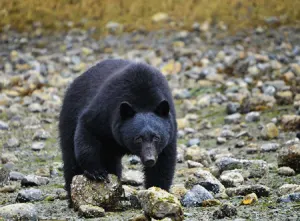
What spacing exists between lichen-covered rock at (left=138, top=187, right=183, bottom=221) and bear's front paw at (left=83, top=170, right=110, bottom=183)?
3.05 ft

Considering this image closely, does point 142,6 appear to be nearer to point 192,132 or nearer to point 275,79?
point 275,79

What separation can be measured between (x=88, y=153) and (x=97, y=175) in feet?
0.77

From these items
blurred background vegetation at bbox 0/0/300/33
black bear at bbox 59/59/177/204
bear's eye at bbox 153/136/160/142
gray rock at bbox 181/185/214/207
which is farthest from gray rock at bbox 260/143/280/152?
blurred background vegetation at bbox 0/0/300/33

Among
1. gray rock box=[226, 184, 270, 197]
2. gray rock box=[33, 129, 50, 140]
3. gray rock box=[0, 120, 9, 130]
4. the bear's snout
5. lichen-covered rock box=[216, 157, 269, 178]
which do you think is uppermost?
the bear's snout

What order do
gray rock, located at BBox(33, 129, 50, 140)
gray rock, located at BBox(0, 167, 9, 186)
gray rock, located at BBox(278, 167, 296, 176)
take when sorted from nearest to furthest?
gray rock, located at BBox(278, 167, 296, 176)
gray rock, located at BBox(0, 167, 9, 186)
gray rock, located at BBox(33, 129, 50, 140)

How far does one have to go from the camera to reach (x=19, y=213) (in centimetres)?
578

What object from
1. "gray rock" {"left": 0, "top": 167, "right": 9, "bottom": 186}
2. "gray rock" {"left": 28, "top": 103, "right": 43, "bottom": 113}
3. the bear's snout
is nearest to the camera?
the bear's snout

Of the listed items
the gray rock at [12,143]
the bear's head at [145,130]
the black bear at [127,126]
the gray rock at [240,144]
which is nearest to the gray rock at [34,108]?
the gray rock at [12,143]

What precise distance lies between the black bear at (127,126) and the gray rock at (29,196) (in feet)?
0.98

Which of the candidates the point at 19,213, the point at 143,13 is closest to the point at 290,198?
the point at 19,213

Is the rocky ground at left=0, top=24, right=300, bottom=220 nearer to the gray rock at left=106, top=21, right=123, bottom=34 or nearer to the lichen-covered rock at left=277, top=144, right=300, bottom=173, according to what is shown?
the lichen-covered rock at left=277, top=144, right=300, bottom=173

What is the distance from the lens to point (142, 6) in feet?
69.4

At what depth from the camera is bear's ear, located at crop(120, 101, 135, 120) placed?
20.6 ft

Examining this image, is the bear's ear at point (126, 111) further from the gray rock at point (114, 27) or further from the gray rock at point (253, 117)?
the gray rock at point (114, 27)
